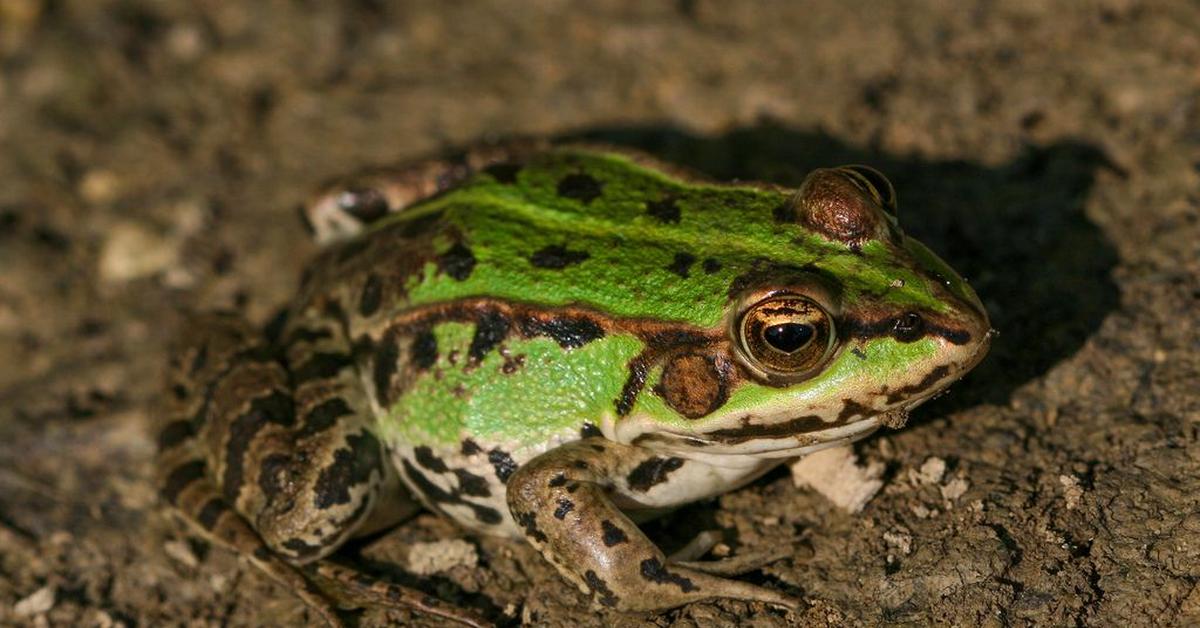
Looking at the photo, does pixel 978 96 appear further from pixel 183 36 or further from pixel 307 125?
pixel 183 36

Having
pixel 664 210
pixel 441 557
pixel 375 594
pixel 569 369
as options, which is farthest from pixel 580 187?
pixel 375 594

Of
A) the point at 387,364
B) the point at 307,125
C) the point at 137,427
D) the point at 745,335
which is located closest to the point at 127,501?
the point at 137,427

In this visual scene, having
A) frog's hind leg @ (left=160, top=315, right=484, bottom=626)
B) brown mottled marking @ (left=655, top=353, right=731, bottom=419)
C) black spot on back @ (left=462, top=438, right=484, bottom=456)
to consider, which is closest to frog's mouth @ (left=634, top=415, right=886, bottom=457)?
brown mottled marking @ (left=655, top=353, right=731, bottom=419)

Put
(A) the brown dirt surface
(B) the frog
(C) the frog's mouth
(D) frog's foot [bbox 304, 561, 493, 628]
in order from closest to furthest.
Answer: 1. (B) the frog
2. (C) the frog's mouth
3. (A) the brown dirt surface
4. (D) frog's foot [bbox 304, 561, 493, 628]

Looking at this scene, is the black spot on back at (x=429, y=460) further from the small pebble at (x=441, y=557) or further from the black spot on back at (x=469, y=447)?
the small pebble at (x=441, y=557)

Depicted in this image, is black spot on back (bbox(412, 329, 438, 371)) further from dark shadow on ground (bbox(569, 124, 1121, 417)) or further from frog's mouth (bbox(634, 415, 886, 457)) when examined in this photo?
dark shadow on ground (bbox(569, 124, 1121, 417))
